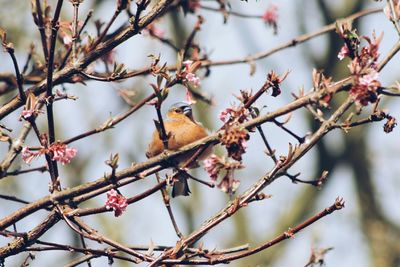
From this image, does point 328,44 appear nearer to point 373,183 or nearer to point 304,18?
point 304,18

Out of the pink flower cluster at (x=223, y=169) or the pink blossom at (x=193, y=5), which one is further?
the pink blossom at (x=193, y=5)

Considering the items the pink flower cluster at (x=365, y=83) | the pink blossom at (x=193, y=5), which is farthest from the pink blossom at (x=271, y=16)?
the pink flower cluster at (x=365, y=83)

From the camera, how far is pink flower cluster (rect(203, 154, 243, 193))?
2451 mm

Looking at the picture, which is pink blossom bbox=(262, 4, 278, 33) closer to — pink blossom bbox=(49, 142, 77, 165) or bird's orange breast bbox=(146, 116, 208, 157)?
bird's orange breast bbox=(146, 116, 208, 157)

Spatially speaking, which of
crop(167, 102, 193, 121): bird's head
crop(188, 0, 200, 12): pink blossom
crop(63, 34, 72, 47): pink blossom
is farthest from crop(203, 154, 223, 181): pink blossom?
crop(167, 102, 193, 121): bird's head

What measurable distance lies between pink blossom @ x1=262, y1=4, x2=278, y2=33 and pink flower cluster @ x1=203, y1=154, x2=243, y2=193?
202cm

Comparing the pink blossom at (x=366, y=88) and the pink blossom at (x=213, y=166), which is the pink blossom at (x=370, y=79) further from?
the pink blossom at (x=213, y=166)

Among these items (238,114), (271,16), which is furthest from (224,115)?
(271,16)

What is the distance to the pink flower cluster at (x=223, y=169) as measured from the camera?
245 centimetres

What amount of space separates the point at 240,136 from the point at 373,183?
773cm

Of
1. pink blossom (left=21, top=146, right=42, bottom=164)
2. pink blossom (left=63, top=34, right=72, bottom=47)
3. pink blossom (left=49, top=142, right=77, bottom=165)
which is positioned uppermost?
pink blossom (left=63, top=34, right=72, bottom=47)

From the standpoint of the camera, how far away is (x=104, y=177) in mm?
2387

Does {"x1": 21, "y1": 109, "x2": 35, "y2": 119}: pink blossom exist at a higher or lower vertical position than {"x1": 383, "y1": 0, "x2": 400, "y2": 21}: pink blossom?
lower

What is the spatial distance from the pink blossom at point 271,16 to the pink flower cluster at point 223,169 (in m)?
2.02
